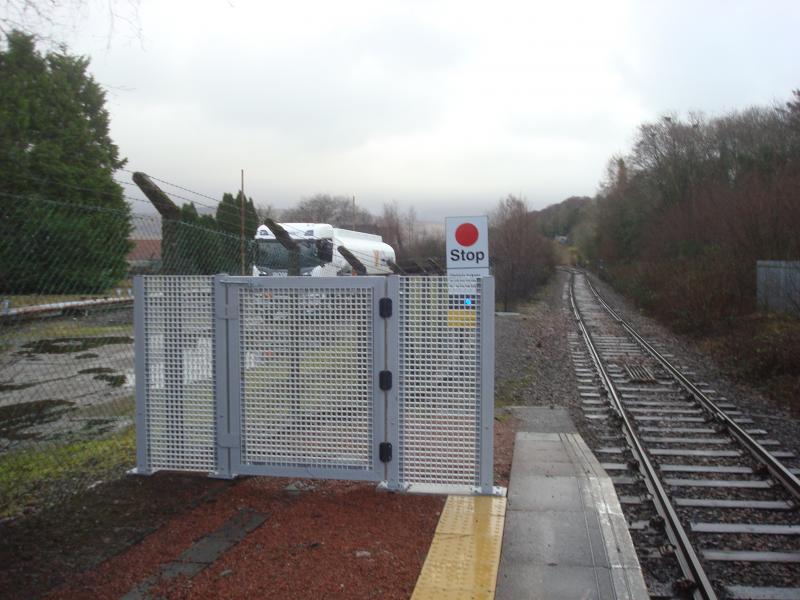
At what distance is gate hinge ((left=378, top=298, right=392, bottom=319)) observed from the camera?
6.21 metres

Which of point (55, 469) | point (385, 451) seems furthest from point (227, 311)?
point (55, 469)

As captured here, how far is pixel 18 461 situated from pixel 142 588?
13.1 ft

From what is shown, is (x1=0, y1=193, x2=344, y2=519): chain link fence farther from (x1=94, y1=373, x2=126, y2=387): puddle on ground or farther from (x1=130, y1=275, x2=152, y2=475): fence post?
(x1=94, y1=373, x2=126, y2=387): puddle on ground

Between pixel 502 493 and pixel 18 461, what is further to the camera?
pixel 18 461

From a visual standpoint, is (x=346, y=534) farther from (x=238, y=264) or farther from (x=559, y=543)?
(x=238, y=264)

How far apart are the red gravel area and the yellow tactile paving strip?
0.10m

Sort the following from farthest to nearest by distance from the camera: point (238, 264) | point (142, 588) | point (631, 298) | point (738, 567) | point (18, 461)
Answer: point (631, 298) < point (238, 264) < point (18, 461) < point (738, 567) < point (142, 588)

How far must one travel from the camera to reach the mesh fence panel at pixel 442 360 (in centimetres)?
620

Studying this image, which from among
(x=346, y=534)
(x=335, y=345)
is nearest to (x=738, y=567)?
(x=346, y=534)

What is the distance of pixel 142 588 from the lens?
4637 mm

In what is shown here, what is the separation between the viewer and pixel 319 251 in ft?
53.3

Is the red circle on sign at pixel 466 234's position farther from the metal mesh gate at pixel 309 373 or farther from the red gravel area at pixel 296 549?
the red gravel area at pixel 296 549

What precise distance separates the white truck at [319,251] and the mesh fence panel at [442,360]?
18.2ft

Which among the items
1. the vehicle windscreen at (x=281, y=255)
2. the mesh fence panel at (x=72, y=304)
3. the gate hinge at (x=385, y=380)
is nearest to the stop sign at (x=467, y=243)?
the gate hinge at (x=385, y=380)
